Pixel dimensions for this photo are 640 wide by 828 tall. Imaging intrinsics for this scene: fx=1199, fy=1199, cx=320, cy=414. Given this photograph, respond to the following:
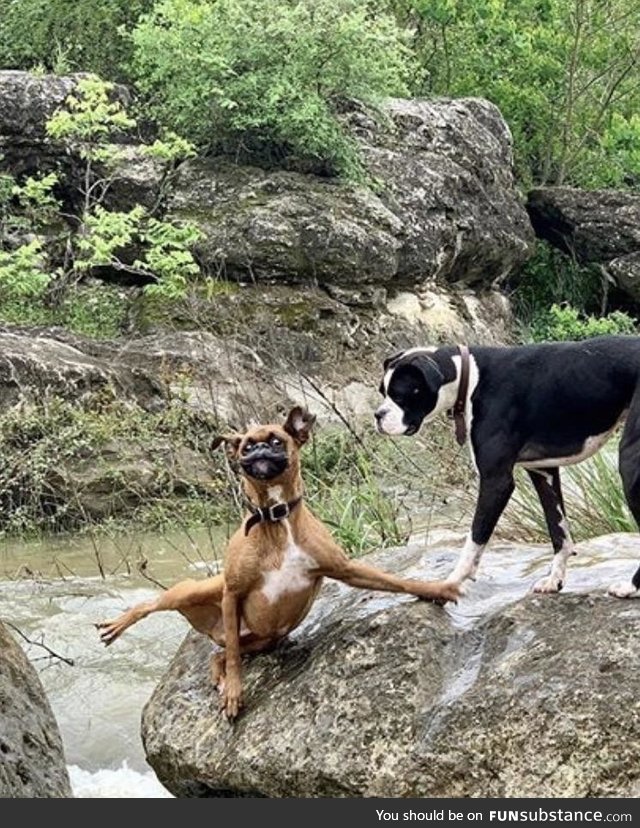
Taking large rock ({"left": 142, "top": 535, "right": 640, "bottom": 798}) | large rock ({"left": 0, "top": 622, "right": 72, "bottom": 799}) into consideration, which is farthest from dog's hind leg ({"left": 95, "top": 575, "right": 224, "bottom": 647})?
large rock ({"left": 0, "top": 622, "right": 72, "bottom": 799})

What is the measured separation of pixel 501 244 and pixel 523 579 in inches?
Result: 615

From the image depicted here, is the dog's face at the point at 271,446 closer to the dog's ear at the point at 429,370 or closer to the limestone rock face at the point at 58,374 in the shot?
the dog's ear at the point at 429,370

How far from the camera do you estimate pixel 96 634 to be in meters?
8.59

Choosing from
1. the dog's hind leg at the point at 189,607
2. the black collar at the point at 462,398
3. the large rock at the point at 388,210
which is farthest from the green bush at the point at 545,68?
the dog's hind leg at the point at 189,607

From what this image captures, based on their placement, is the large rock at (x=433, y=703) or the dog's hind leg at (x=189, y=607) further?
the dog's hind leg at (x=189, y=607)

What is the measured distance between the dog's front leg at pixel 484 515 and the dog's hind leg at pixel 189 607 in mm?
1020

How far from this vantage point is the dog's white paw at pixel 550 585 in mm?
4824

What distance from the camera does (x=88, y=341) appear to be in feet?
47.3

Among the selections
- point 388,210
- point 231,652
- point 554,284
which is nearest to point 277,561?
point 231,652

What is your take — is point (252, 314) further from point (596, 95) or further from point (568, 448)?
point (596, 95)

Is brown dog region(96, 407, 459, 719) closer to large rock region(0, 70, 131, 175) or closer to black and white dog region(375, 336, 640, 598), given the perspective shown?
black and white dog region(375, 336, 640, 598)

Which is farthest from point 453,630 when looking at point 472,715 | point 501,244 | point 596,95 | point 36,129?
point 596,95

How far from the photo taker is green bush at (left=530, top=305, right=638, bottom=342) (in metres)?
20.6

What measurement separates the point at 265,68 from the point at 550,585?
14417mm
